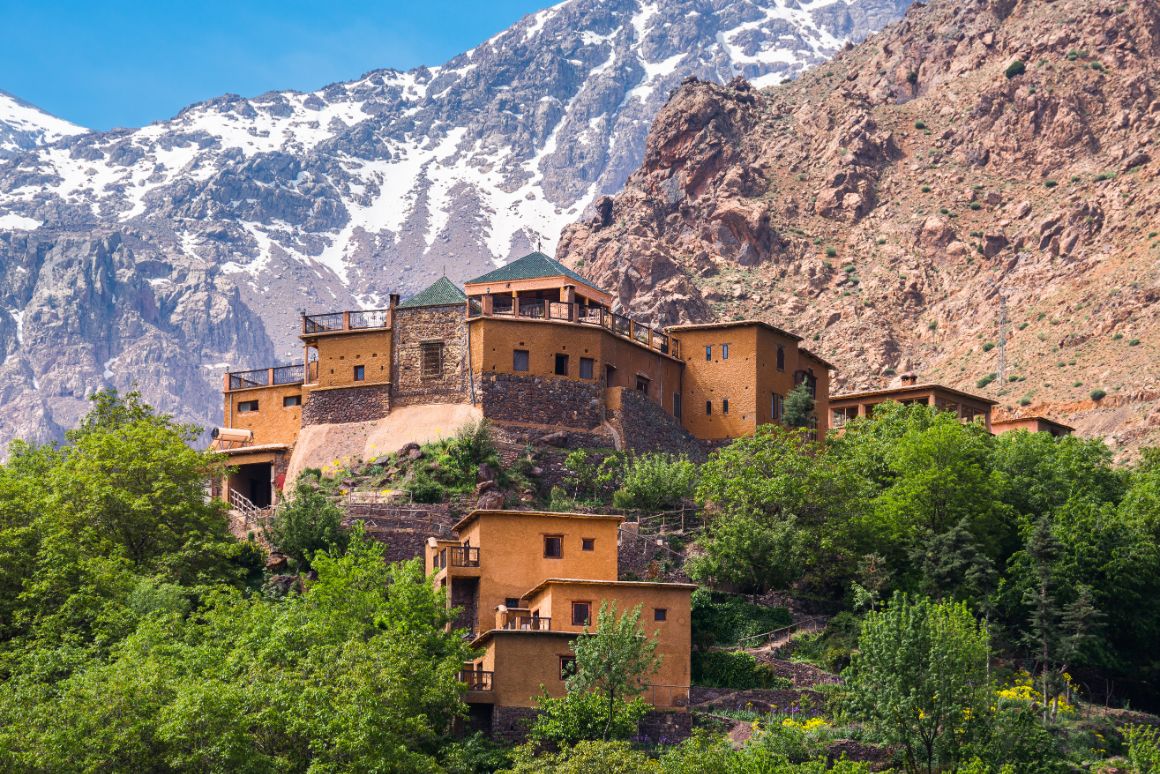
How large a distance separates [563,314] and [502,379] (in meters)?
4.57

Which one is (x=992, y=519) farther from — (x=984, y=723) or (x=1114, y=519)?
(x=984, y=723)

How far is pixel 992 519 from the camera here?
6981 centimetres

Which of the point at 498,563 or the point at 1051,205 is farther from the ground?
the point at 1051,205

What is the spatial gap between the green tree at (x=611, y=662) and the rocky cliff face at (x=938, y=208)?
59.8m

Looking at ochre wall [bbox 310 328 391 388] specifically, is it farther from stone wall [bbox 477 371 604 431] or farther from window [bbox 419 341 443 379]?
stone wall [bbox 477 371 604 431]

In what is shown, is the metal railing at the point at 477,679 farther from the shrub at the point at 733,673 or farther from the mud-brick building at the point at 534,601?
the shrub at the point at 733,673

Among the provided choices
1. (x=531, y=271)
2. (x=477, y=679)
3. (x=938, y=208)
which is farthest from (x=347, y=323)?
(x=938, y=208)

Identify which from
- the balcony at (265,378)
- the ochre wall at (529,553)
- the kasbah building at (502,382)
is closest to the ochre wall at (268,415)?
the kasbah building at (502,382)

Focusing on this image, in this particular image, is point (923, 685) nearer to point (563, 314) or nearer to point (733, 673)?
point (733, 673)

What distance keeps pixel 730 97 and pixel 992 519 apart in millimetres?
91769

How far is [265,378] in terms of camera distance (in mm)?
86875

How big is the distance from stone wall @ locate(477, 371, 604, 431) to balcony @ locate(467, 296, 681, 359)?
2833 mm

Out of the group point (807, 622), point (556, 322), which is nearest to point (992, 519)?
point (807, 622)

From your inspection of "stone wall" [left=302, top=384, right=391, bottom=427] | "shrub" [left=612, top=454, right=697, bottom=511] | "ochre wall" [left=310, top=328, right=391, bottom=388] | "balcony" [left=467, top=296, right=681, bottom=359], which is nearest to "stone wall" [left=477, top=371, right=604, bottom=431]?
"balcony" [left=467, top=296, right=681, bottom=359]
